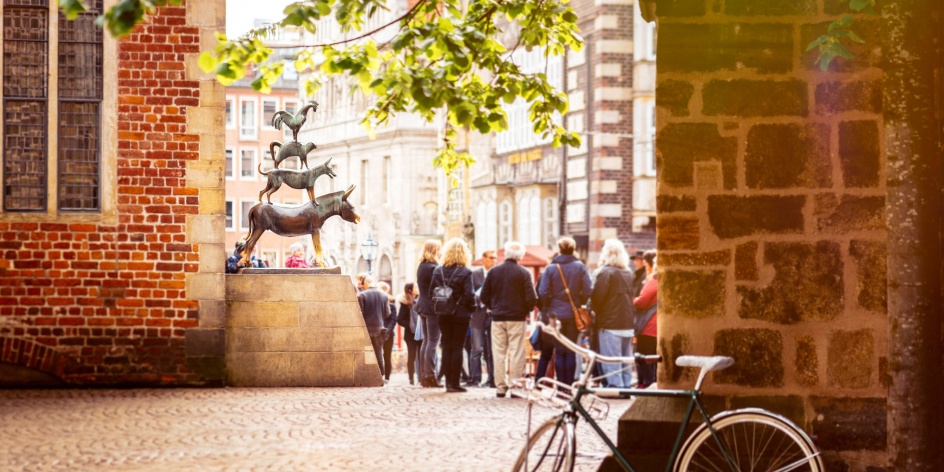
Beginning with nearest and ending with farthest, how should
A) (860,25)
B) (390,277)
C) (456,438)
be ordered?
(860,25), (456,438), (390,277)

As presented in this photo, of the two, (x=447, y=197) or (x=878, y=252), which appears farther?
(x=447, y=197)

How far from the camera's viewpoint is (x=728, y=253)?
8.59m

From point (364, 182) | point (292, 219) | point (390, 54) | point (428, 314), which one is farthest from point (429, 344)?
point (364, 182)

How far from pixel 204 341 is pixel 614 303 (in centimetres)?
431

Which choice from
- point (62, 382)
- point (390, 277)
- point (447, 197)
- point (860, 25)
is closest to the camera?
point (860, 25)

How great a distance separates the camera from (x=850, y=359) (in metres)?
8.53

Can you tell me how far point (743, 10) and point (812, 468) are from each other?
8.69 feet

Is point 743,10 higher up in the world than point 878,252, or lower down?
higher up

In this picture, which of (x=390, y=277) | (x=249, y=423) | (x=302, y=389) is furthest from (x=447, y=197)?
(x=249, y=423)

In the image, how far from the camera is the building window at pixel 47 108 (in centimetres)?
1536

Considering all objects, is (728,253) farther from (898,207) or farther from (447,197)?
(447,197)

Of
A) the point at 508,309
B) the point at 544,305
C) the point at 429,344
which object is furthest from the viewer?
the point at 429,344

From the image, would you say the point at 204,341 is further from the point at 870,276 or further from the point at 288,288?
the point at 870,276

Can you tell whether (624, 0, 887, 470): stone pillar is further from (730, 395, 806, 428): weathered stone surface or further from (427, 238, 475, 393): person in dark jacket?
(427, 238, 475, 393): person in dark jacket
